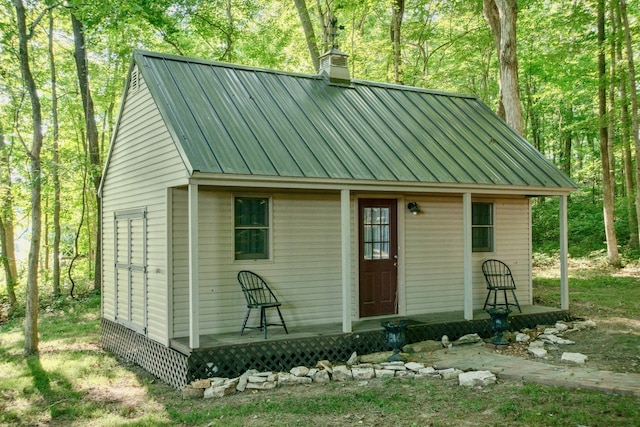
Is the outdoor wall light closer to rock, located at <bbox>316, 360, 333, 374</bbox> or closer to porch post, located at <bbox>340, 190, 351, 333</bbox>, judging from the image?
porch post, located at <bbox>340, 190, 351, 333</bbox>

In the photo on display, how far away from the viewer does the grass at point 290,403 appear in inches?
201

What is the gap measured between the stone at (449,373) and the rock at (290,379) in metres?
1.58

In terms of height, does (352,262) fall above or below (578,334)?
above

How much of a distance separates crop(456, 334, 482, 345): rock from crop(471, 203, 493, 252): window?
1906mm

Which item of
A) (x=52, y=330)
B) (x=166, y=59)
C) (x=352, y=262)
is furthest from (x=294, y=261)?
(x=52, y=330)

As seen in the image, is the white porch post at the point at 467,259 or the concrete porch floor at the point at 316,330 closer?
the concrete porch floor at the point at 316,330

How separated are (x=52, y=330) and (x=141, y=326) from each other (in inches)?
161

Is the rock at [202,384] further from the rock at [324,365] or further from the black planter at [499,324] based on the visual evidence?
the black planter at [499,324]

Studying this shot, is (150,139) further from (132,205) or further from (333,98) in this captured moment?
(333,98)

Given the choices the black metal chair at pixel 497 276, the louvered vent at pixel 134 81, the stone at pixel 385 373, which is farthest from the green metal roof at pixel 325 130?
the stone at pixel 385 373

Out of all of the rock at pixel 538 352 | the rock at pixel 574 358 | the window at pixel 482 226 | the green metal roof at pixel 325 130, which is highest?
the green metal roof at pixel 325 130

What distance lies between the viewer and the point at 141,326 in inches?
320

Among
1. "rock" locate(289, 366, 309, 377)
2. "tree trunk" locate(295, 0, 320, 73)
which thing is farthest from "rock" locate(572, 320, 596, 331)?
"tree trunk" locate(295, 0, 320, 73)

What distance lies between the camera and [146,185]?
26.4 ft
